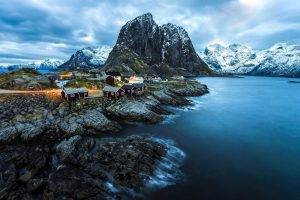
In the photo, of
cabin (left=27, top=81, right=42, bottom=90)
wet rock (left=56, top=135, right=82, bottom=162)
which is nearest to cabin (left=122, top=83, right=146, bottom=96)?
cabin (left=27, top=81, right=42, bottom=90)

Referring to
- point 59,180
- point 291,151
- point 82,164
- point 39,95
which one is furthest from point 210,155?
point 39,95

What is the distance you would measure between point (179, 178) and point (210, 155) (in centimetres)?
1133

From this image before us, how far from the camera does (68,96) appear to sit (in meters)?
74.8

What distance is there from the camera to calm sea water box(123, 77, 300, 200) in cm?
3797

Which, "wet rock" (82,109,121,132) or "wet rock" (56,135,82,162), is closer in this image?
"wet rock" (56,135,82,162)

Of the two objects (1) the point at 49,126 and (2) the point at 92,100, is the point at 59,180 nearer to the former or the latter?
(1) the point at 49,126

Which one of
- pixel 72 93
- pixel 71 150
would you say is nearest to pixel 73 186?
pixel 71 150

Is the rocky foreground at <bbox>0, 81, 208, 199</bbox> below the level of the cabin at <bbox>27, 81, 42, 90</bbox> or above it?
below

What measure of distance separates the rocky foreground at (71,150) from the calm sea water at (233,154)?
536cm

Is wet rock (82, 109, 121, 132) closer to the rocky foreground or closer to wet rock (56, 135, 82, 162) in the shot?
the rocky foreground

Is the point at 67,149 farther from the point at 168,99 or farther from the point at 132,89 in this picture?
the point at 168,99

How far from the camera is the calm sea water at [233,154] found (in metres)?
38.0

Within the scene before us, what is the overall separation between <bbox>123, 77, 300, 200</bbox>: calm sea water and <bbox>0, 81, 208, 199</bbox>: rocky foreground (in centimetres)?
536

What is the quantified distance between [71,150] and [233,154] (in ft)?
88.5
